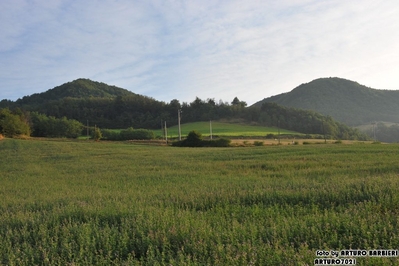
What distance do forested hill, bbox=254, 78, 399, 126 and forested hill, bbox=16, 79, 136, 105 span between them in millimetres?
84535

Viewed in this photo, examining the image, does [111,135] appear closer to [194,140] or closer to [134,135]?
[134,135]

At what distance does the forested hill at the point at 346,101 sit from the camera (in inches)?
6344

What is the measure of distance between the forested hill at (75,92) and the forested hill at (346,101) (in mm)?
84535

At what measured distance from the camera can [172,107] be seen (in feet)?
442

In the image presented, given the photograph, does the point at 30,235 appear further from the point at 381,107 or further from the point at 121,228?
the point at 381,107

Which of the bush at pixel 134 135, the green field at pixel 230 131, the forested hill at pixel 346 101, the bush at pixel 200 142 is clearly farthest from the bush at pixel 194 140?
the forested hill at pixel 346 101

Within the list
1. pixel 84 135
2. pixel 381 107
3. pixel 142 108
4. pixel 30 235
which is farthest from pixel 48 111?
pixel 381 107

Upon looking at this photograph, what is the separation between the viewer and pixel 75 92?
162500 millimetres

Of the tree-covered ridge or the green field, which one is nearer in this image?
the green field

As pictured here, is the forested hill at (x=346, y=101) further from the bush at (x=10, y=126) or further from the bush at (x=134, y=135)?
the bush at (x=10, y=126)

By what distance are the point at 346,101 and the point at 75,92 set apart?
459 ft

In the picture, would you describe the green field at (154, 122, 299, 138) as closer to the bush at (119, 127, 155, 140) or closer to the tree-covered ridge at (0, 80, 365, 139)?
the bush at (119, 127, 155, 140)

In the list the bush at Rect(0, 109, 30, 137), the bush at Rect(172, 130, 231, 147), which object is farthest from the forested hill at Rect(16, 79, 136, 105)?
the bush at Rect(172, 130, 231, 147)

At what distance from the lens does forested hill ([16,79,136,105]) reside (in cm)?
15343
